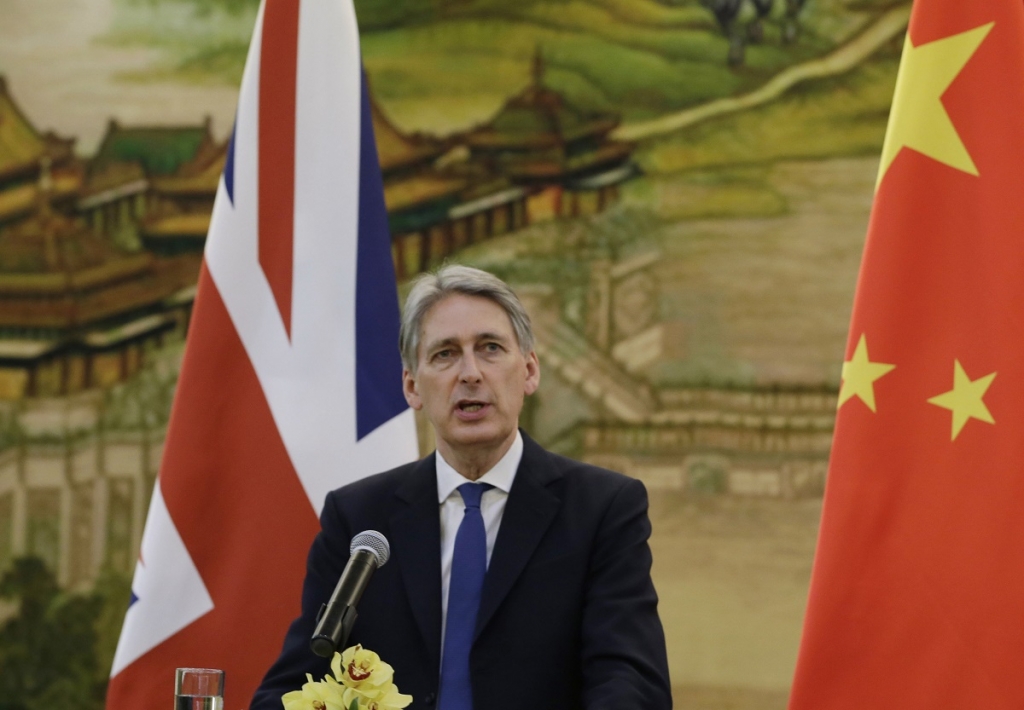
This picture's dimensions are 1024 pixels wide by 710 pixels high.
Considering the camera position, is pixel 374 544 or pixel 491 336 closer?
pixel 374 544

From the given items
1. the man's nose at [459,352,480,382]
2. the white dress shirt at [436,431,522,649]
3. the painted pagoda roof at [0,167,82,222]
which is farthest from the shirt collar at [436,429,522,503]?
the painted pagoda roof at [0,167,82,222]

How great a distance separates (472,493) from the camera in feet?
8.45

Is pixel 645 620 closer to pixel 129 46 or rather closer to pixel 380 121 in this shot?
pixel 380 121

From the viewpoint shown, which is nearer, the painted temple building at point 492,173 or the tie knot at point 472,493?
the tie knot at point 472,493

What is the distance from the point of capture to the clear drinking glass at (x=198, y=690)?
1937mm

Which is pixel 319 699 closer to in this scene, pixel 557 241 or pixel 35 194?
pixel 557 241

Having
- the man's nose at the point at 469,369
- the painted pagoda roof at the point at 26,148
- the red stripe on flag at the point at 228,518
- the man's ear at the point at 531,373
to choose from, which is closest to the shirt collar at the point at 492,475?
the man's ear at the point at 531,373

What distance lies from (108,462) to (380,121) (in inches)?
76.0

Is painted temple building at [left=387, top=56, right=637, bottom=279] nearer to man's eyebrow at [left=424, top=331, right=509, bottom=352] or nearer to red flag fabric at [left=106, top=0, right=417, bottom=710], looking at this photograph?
red flag fabric at [left=106, top=0, right=417, bottom=710]

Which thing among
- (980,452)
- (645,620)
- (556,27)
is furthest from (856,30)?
(645,620)

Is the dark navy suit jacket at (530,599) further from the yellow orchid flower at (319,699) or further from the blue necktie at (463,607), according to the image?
the yellow orchid flower at (319,699)

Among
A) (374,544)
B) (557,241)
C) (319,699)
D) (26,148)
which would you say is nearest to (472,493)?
(374,544)

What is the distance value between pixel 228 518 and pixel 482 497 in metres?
1.10

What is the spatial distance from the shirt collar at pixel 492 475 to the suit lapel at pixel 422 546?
0.02 meters
